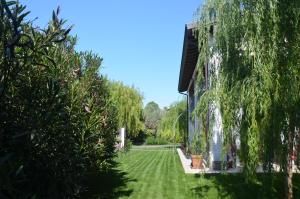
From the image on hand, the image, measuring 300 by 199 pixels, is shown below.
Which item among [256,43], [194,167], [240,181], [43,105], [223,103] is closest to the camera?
[43,105]

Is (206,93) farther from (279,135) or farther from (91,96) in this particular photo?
(91,96)

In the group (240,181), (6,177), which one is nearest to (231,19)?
(6,177)

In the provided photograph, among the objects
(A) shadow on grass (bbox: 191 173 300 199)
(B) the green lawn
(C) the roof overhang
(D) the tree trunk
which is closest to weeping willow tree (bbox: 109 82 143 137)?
(C) the roof overhang

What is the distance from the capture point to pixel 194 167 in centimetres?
1628

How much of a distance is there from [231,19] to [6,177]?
215 inches

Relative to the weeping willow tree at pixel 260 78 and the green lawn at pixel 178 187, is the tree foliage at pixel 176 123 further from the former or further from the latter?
the weeping willow tree at pixel 260 78

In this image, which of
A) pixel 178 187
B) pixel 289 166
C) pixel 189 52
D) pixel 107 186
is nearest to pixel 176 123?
pixel 189 52

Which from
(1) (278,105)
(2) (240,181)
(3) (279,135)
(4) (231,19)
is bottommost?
(2) (240,181)

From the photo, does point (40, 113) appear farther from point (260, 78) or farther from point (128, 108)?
point (128, 108)

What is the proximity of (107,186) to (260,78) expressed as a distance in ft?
23.8

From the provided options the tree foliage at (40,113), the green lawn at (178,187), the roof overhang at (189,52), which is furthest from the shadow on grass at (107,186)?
the roof overhang at (189,52)

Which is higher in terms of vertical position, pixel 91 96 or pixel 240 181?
pixel 91 96

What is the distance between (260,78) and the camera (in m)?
7.20

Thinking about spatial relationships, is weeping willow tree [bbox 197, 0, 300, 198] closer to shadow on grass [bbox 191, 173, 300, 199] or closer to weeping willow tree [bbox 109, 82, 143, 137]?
shadow on grass [bbox 191, 173, 300, 199]
